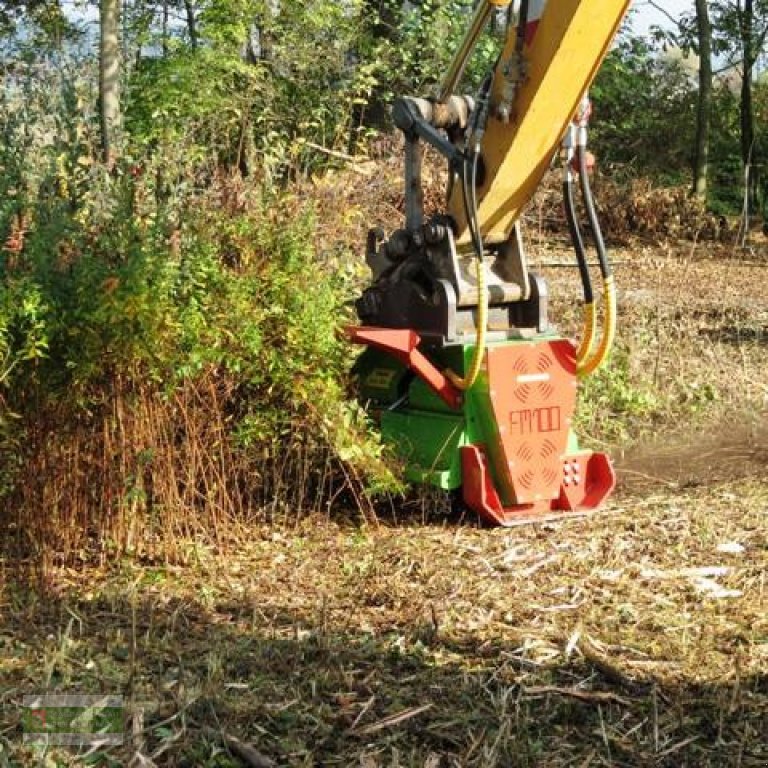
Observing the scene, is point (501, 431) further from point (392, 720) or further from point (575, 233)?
point (392, 720)

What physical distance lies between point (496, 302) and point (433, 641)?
7.41 feet

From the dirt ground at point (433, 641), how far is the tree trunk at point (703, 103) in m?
10.7

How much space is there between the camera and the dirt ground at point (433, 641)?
3338mm

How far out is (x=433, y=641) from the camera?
162 inches

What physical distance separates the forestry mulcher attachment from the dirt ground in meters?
0.25

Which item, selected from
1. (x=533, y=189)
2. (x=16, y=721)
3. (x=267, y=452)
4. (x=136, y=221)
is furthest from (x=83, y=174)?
(x=16, y=721)

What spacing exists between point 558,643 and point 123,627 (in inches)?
52.3

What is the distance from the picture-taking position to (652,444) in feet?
25.0

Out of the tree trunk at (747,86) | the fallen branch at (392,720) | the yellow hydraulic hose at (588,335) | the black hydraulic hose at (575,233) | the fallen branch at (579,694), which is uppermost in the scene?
the tree trunk at (747,86)

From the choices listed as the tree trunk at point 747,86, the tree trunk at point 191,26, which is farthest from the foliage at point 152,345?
the tree trunk at point 747,86

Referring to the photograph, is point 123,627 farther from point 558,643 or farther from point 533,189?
point 533,189

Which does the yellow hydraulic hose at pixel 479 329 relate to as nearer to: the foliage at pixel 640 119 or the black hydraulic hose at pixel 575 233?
the black hydraulic hose at pixel 575 233

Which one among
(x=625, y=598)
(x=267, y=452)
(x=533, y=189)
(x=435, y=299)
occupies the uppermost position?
(x=533, y=189)

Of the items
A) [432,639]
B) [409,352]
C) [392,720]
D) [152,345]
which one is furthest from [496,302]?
[392,720]
